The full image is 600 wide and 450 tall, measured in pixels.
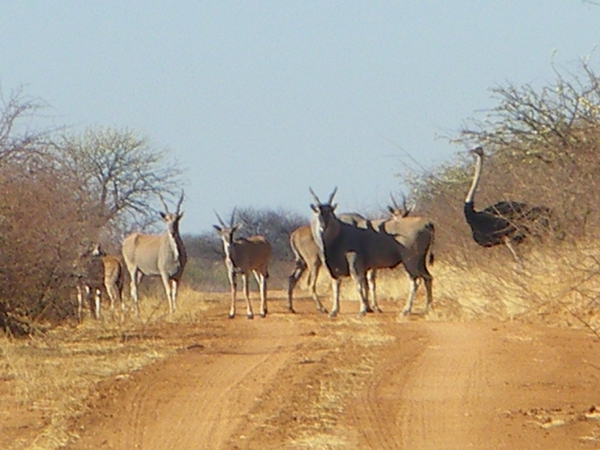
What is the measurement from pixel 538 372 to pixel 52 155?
9.32 metres

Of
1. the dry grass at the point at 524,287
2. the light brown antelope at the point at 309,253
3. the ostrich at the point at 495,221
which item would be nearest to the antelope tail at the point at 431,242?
the dry grass at the point at 524,287

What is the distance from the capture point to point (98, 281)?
23391 millimetres

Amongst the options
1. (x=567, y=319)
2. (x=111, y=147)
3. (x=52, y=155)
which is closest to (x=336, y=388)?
(x=567, y=319)

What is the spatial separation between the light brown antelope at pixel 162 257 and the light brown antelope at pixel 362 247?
328 cm

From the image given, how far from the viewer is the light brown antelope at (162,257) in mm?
25875

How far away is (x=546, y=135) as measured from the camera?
22.3 metres

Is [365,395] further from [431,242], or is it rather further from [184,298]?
[184,298]

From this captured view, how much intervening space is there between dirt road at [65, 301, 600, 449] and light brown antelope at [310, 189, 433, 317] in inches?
232

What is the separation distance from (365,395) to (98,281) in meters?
12.5

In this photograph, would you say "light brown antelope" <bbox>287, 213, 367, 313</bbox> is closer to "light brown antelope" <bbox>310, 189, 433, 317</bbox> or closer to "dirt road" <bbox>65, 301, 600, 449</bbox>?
"light brown antelope" <bbox>310, 189, 433, 317</bbox>

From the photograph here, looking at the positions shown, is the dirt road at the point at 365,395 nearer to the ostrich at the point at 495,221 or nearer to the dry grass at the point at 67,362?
the dry grass at the point at 67,362

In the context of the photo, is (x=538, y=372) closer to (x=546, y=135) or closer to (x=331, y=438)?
(x=331, y=438)

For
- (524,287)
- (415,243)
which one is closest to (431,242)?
(415,243)

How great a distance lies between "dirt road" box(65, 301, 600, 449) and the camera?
9.70m
